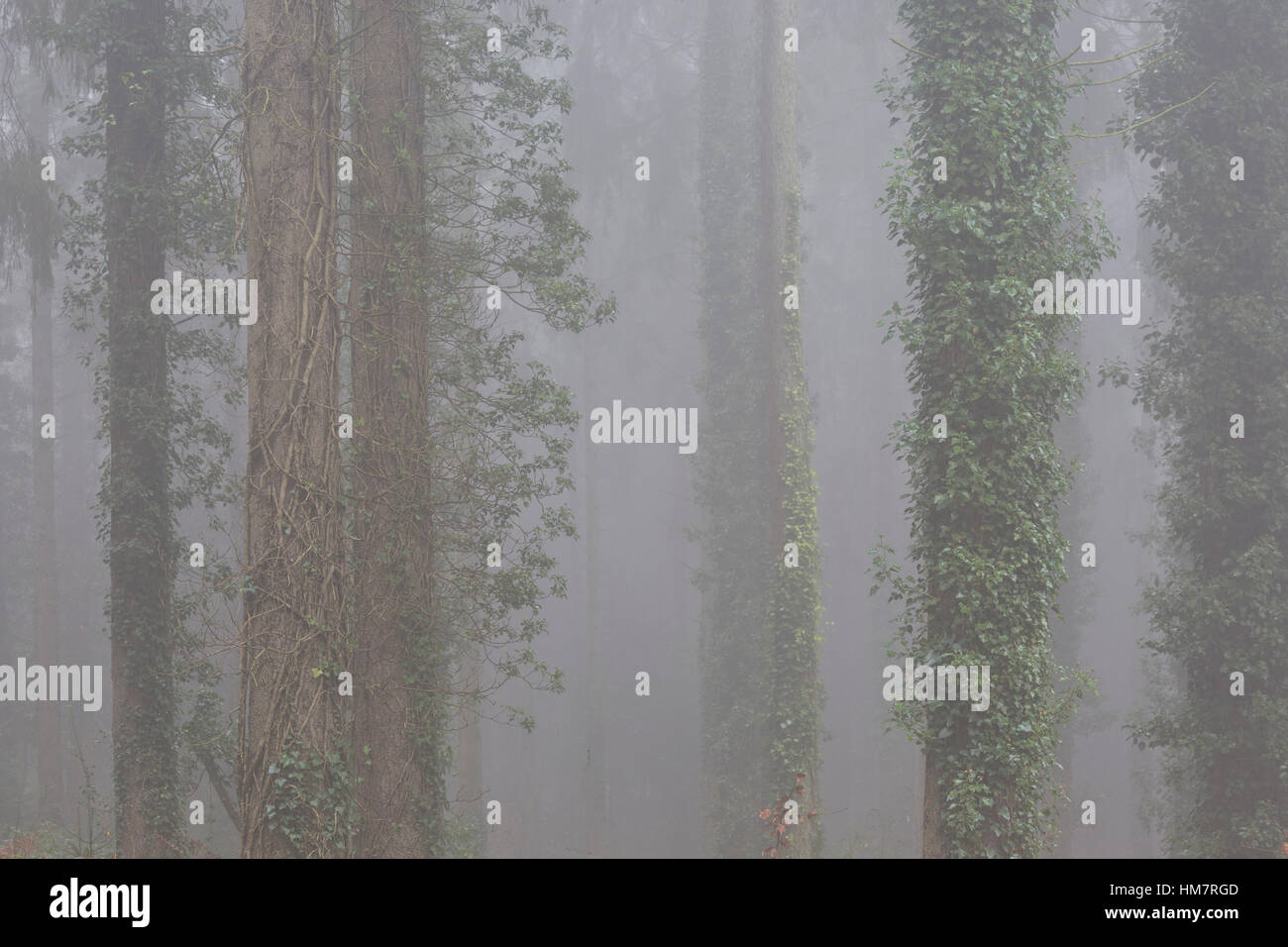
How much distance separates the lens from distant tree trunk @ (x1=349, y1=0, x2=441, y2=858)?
9508 mm

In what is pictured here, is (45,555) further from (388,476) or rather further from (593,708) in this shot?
(388,476)

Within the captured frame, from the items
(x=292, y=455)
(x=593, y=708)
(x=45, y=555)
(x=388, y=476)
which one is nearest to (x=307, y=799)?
(x=292, y=455)

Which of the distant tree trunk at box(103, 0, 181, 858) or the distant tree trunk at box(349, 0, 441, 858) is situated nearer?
the distant tree trunk at box(349, 0, 441, 858)

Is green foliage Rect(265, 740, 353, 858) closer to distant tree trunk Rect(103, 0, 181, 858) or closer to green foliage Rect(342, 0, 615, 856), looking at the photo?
green foliage Rect(342, 0, 615, 856)

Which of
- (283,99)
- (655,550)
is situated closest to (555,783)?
(655,550)

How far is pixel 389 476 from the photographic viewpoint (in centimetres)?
958

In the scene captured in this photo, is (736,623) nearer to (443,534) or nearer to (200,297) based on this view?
(443,534)

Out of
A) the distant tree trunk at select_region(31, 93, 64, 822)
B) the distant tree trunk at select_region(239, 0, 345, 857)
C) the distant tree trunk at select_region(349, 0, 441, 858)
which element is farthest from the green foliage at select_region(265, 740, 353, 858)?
Result: the distant tree trunk at select_region(31, 93, 64, 822)

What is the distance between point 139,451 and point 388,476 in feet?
11.1

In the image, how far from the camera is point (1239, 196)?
478 inches

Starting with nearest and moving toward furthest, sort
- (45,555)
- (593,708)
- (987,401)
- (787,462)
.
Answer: (987,401), (787,462), (45,555), (593,708)

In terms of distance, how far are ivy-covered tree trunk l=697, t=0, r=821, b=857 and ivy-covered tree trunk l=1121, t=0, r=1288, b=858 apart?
4777mm

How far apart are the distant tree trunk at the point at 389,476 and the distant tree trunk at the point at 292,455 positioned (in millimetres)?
1894
